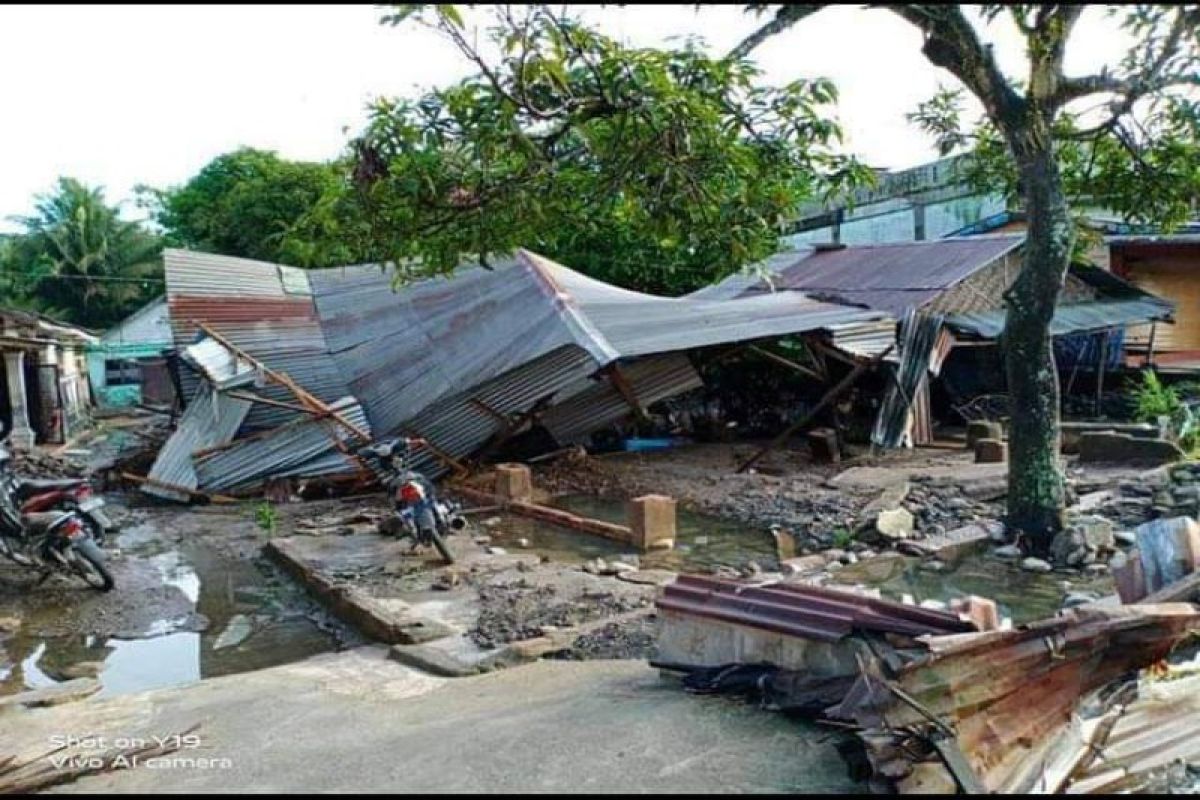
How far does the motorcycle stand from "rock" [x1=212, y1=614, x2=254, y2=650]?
52.7 inches

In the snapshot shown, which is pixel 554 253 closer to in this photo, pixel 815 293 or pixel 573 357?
pixel 815 293

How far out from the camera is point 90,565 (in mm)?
7527

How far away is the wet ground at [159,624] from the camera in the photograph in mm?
6074

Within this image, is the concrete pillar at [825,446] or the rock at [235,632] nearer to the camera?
the rock at [235,632]

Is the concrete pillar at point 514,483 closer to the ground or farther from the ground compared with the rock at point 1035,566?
farther from the ground

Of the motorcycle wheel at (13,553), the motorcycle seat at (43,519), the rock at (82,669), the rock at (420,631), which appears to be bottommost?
the rock at (82,669)

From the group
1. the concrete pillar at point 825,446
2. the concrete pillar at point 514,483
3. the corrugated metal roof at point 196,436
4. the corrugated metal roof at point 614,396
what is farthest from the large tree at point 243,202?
the concrete pillar at point 825,446

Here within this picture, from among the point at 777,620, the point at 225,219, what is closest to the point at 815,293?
the point at 777,620

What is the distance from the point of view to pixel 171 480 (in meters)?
12.7

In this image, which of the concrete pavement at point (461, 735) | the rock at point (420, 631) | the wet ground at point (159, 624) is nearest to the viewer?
the concrete pavement at point (461, 735)

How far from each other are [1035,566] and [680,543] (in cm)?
304

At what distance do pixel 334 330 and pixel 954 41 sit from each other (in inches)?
407

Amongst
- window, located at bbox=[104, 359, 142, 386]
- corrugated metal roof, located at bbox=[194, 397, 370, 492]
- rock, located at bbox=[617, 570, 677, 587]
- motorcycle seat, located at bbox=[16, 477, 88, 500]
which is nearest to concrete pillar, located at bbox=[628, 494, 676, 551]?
rock, located at bbox=[617, 570, 677, 587]

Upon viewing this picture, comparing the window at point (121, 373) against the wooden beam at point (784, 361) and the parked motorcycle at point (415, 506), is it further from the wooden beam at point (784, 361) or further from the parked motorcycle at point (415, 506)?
the parked motorcycle at point (415, 506)
